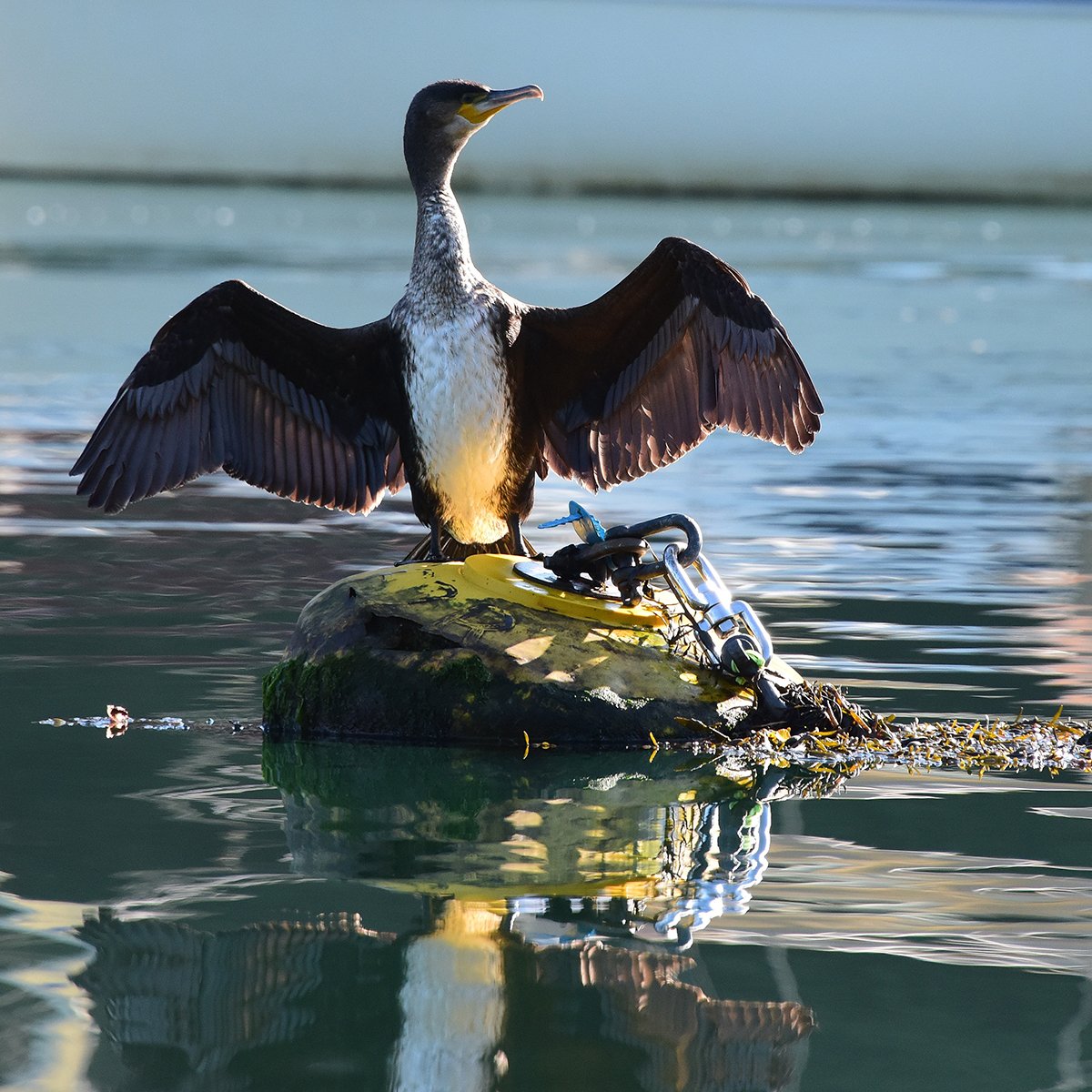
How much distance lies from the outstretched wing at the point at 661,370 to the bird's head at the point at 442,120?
659 mm

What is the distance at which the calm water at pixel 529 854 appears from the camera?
3.52m

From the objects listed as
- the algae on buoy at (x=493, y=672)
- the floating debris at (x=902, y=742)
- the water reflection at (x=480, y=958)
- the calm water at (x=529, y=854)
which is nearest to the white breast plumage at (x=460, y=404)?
the algae on buoy at (x=493, y=672)

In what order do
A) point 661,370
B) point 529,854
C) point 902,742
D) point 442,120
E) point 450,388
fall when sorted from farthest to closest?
1. point 442,120
2. point 661,370
3. point 450,388
4. point 902,742
5. point 529,854

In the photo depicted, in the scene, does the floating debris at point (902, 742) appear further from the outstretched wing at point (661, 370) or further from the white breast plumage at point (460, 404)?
the white breast plumage at point (460, 404)

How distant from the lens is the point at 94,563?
825 centimetres

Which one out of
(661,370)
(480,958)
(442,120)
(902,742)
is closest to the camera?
(480,958)

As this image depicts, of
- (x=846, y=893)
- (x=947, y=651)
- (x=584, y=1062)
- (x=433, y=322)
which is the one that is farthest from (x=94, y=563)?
(x=584, y=1062)

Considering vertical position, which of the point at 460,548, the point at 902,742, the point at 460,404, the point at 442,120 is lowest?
the point at 902,742

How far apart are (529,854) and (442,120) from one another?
2931 mm

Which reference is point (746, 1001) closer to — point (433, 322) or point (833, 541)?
point (433, 322)

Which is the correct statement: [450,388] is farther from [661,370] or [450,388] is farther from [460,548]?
[661,370]

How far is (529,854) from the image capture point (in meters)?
4.61

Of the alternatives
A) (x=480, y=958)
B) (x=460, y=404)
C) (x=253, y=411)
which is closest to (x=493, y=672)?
(x=460, y=404)

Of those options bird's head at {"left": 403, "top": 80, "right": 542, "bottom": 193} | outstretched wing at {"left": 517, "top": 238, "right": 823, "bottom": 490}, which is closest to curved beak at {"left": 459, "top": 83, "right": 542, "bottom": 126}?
bird's head at {"left": 403, "top": 80, "right": 542, "bottom": 193}
